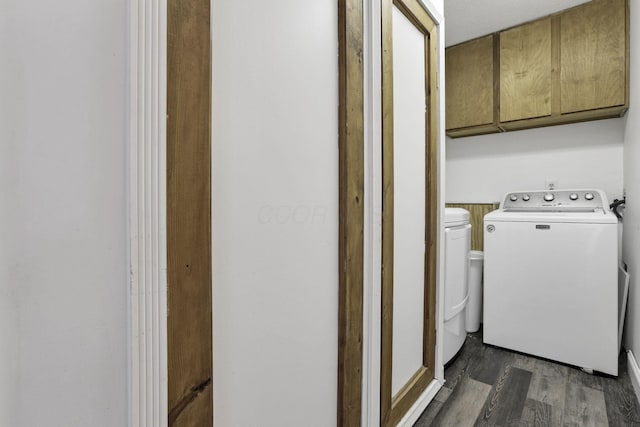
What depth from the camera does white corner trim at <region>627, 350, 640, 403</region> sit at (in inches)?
55.5

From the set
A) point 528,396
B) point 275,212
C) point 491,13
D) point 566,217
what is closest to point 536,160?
point 566,217

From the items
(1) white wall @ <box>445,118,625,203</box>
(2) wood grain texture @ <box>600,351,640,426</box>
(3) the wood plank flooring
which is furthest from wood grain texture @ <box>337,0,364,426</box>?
(1) white wall @ <box>445,118,625,203</box>

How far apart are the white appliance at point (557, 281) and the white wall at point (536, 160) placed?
0.71 ft

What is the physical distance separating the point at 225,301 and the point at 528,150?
264 cm

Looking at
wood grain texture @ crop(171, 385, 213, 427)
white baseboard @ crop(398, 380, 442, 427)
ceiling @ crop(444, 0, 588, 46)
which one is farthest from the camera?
ceiling @ crop(444, 0, 588, 46)

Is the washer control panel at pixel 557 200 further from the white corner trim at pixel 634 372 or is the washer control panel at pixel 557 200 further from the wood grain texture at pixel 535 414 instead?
the wood grain texture at pixel 535 414

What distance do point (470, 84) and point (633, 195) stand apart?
1.30 m

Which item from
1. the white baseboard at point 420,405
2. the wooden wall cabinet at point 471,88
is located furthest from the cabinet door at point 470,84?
the white baseboard at point 420,405

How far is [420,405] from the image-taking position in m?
1.34

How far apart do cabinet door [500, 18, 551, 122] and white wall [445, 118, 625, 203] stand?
33 cm

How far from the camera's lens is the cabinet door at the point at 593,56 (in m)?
1.74

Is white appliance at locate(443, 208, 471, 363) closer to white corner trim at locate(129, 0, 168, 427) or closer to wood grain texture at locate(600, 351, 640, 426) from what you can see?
wood grain texture at locate(600, 351, 640, 426)

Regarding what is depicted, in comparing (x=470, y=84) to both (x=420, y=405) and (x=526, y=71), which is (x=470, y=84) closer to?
(x=526, y=71)

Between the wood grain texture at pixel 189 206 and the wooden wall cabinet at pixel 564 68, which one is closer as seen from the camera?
the wood grain texture at pixel 189 206
